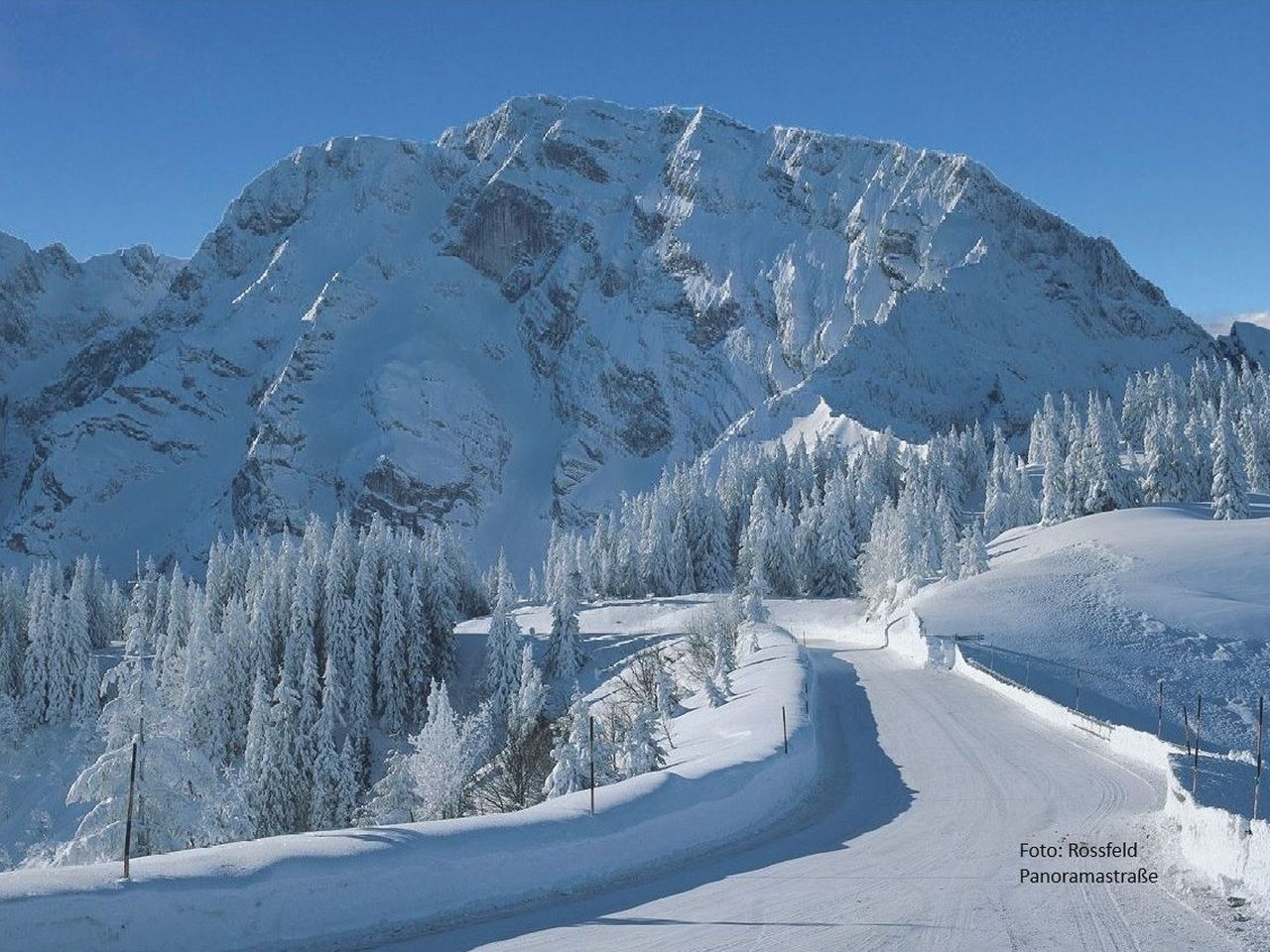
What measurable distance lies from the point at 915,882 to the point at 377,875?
22.3 ft

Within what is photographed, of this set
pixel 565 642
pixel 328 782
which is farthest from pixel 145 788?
pixel 565 642

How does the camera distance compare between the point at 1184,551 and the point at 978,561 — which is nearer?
the point at 1184,551

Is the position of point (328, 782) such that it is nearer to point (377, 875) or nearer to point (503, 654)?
point (503, 654)

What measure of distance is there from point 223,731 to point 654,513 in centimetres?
5616

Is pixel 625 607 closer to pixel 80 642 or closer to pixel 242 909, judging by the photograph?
pixel 80 642

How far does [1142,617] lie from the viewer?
43.0 m

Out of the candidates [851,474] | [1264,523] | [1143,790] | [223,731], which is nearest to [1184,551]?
[1264,523]

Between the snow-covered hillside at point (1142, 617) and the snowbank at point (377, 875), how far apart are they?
22.5 m

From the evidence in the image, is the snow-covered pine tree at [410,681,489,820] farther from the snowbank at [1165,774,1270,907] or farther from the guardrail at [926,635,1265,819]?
the snowbank at [1165,774,1270,907]

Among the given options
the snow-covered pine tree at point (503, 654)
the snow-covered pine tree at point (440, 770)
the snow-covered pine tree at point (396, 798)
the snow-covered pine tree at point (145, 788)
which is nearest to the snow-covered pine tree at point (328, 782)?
the snow-covered pine tree at point (440, 770)

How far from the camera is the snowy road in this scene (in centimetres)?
1073

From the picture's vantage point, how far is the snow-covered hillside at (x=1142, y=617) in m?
35.8

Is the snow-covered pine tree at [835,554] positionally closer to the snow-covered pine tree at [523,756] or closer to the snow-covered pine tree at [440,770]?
the snow-covered pine tree at [523,756]

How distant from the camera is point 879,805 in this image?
61.7 feet
